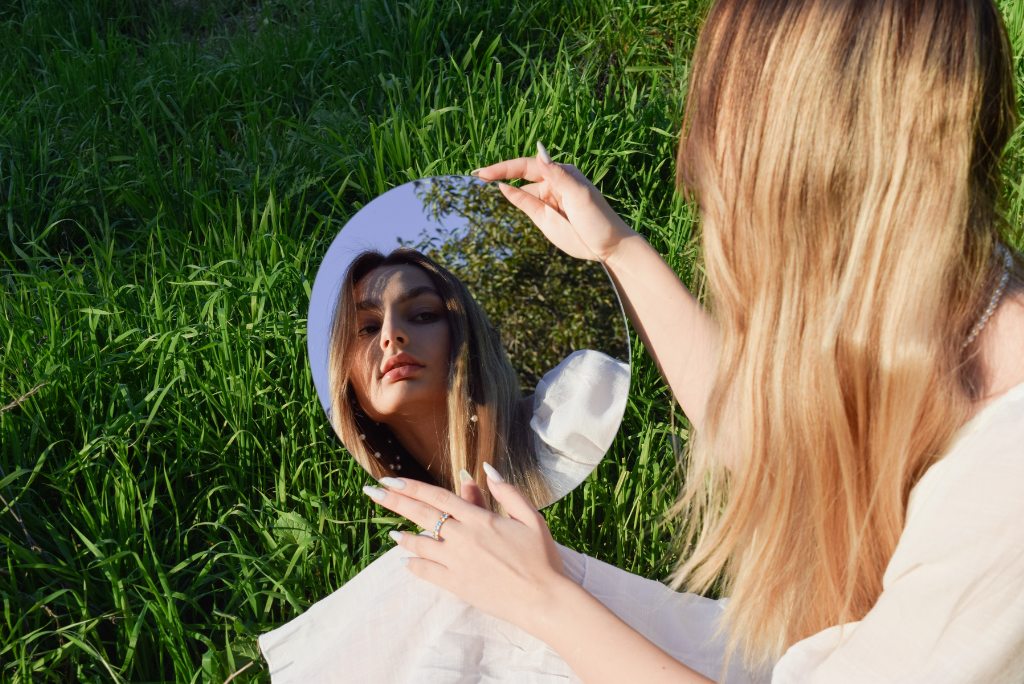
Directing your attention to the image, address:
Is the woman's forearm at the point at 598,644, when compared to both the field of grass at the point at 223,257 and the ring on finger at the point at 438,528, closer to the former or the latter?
the ring on finger at the point at 438,528

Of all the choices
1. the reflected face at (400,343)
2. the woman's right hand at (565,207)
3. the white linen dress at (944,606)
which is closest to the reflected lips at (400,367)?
the reflected face at (400,343)

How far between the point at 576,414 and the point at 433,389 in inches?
11.6

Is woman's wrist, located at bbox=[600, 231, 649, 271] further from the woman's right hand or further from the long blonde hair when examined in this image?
the long blonde hair

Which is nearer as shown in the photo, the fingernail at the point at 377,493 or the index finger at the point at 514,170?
the fingernail at the point at 377,493

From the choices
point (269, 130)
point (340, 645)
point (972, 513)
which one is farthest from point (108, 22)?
point (972, 513)

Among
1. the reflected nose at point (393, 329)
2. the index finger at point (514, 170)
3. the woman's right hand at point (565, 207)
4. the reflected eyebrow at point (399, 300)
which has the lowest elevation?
the reflected nose at point (393, 329)

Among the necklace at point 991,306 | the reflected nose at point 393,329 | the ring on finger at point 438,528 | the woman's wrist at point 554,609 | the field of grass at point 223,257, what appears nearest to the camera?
the necklace at point 991,306

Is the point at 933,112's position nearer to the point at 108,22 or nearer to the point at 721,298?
the point at 721,298

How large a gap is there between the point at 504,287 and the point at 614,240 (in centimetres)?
25

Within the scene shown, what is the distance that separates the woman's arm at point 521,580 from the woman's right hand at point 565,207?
540mm

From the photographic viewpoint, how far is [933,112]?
92 cm

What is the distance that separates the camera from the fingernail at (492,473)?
1270mm

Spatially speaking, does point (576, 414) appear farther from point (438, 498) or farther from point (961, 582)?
point (961, 582)

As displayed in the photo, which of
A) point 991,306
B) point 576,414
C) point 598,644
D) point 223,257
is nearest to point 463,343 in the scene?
point 576,414
